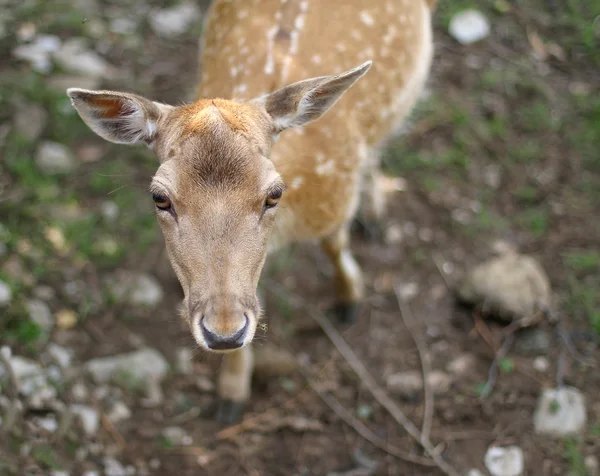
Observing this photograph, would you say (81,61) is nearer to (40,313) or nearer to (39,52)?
(39,52)

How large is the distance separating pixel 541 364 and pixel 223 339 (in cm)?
264

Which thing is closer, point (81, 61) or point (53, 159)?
point (53, 159)

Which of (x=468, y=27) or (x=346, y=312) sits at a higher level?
(x=468, y=27)

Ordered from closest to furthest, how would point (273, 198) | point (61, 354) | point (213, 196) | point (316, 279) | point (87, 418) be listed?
point (213, 196) → point (273, 198) → point (87, 418) → point (61, 354) → point (316, 279)

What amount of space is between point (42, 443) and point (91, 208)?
1.89 m

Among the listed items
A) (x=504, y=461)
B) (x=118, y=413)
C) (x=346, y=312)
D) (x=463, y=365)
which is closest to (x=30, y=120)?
(x=118, y=413)

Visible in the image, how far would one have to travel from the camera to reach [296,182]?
3980 millimetres

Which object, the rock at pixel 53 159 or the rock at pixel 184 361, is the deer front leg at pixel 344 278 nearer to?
the rock at pixel 184 361

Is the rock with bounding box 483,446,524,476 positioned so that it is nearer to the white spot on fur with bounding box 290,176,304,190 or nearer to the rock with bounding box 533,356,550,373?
the rock with bounding box 533,356,550,373

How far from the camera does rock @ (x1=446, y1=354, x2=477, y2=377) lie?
15.2 feet

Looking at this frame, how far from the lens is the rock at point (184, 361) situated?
4512 millimetres

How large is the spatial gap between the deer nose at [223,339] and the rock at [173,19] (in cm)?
428

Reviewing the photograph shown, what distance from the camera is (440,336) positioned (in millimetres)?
4848

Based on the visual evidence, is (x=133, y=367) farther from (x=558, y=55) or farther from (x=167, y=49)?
(x=558, y=55)
